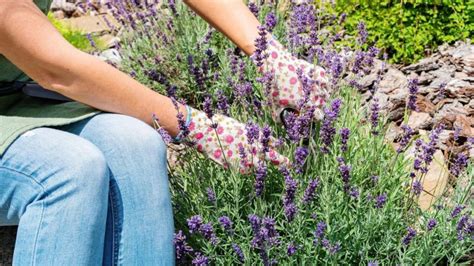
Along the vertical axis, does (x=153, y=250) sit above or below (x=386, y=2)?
below

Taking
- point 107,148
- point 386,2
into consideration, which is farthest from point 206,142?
point 386,2

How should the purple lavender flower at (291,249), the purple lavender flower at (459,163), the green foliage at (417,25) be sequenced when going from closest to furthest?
1. the purple lavender flower at (291,249)
2. the purple lavender flower at (459,163)
3. the green foliage at (417,25)

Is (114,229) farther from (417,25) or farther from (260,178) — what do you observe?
(417,25)

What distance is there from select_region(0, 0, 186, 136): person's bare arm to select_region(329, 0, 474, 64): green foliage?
6.42 ft

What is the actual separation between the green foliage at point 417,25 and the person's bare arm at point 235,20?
1.38 metres

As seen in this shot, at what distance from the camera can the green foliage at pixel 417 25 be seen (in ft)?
12.5

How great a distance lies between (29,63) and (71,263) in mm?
572

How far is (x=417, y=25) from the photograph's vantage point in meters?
3.88

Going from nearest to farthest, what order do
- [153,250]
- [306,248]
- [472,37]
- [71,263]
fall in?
1. [71,263]
2. [153,250]
3. [306,248]
4. [472,37]

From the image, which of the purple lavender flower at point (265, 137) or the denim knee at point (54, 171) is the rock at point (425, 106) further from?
the denim knee at point (54, 171)

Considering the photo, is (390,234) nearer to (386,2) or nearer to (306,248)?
(306,248)

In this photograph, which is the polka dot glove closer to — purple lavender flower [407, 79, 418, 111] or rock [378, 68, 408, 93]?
purple lavender flower [407, 79, 418, 111]

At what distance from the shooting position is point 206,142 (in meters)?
2.34

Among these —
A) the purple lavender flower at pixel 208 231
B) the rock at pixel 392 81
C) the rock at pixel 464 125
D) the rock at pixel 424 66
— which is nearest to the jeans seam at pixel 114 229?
the purple lavender flower at pixel 208 231
